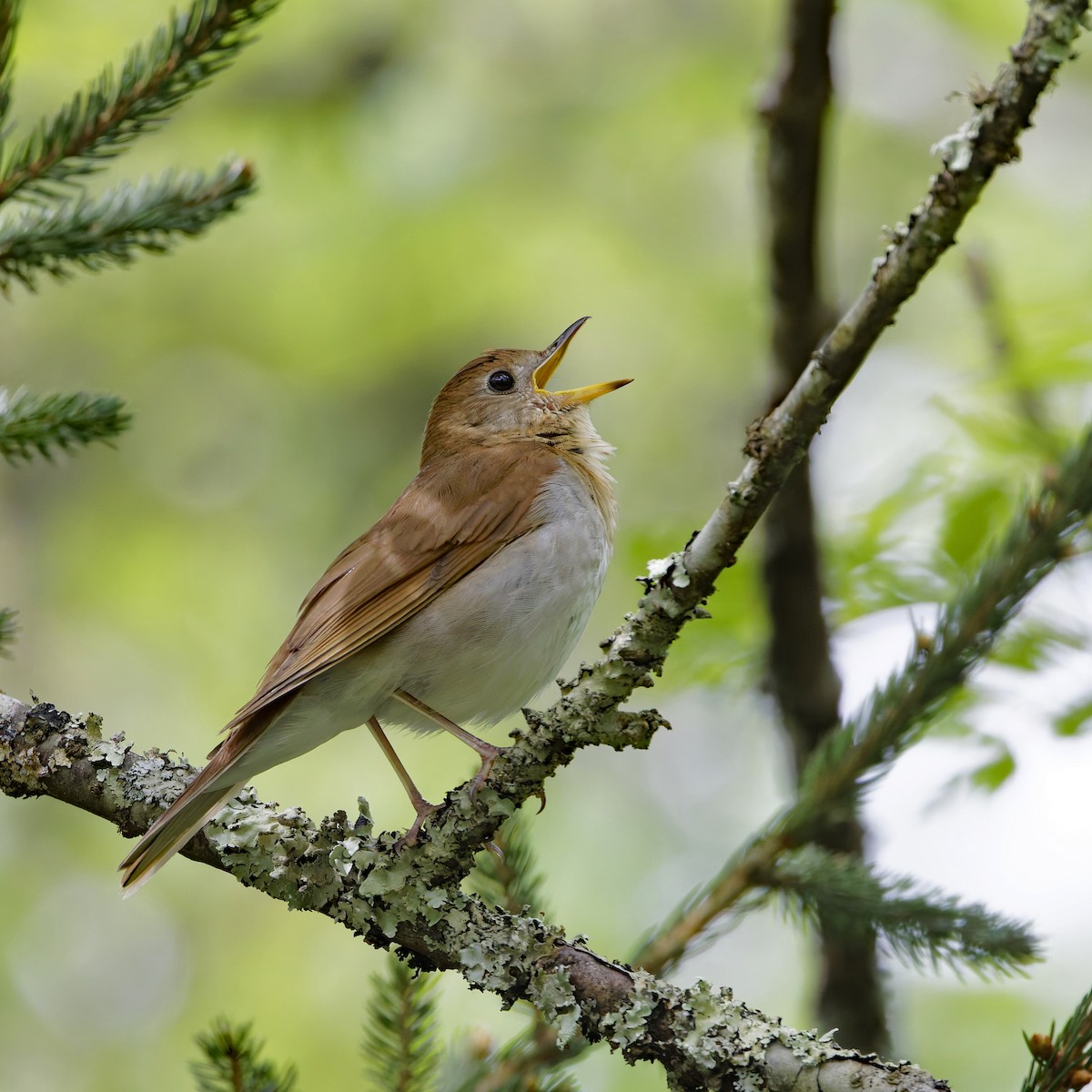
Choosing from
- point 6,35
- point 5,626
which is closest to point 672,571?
point 5,626

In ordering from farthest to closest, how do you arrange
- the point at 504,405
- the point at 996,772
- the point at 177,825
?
the point at 504,405, the point at 996,772, the point at 177,825

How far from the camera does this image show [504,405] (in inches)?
227

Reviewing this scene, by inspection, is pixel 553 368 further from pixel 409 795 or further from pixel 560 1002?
pixel 560 1002

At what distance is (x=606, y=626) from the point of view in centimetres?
Answer: 1018

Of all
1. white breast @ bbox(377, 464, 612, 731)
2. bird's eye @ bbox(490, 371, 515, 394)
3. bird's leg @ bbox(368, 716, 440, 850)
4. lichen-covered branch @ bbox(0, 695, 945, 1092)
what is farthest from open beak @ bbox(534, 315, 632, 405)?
lichen-covered branch @ bbox(0, 695, 945, 1092)

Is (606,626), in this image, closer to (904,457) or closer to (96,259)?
(904,457)

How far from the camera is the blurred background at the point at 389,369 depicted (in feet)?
28.4

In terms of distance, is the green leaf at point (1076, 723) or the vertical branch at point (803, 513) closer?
the green leaf at point (1076, 723)

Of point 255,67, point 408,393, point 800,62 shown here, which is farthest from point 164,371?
point 800,62

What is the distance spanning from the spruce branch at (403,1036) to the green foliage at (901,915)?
42.3 inches

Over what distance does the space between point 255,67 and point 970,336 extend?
18.0ft

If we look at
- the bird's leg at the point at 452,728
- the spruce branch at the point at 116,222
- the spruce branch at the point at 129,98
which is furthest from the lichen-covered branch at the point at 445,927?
the spruce branch at the point at 129,98

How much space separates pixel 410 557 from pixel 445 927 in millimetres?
1630

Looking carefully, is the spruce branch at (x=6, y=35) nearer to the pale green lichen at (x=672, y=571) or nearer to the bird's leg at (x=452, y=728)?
the pale green lichen at (x=672, y=571)
